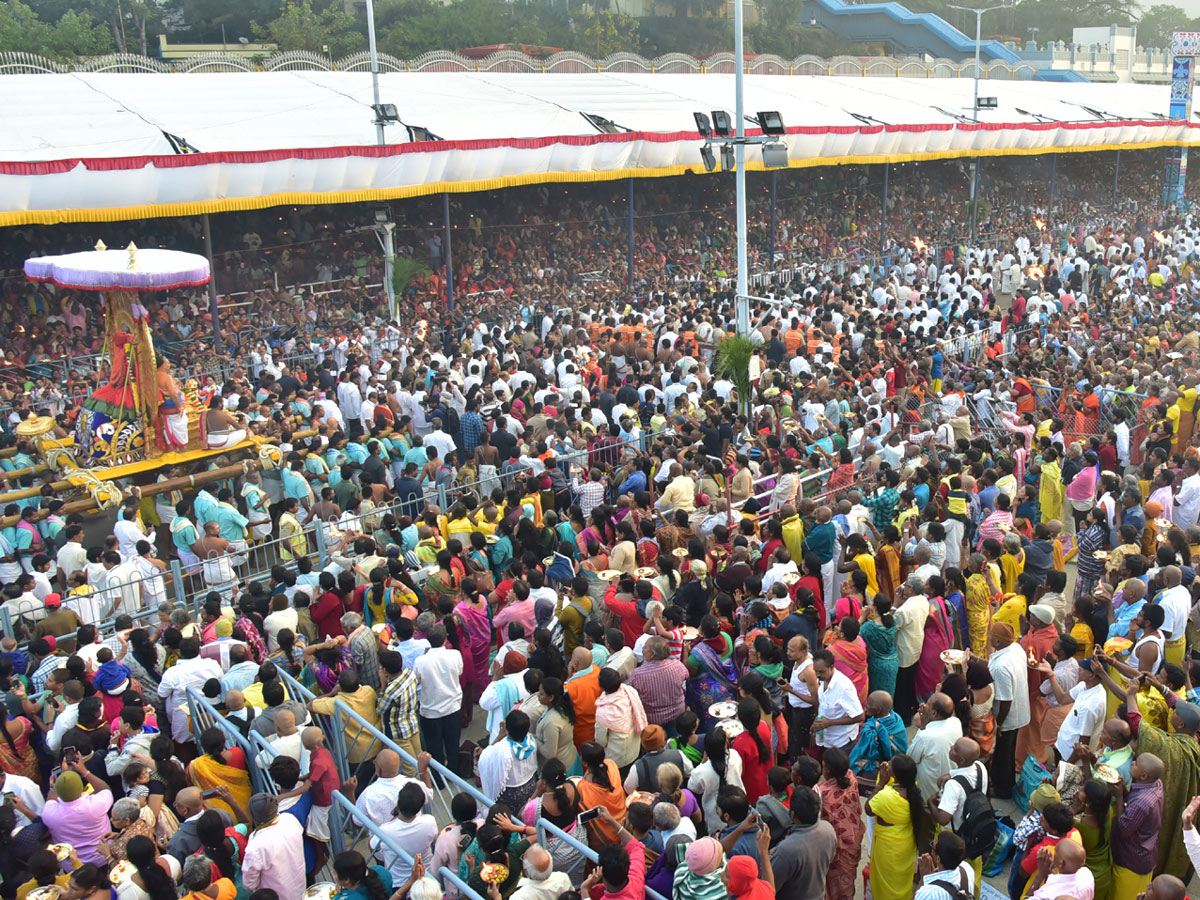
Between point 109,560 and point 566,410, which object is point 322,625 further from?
point 566,410

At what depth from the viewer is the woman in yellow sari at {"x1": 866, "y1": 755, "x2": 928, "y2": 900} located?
501 cm

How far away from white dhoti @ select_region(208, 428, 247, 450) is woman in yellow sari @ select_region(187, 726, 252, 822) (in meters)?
6.49

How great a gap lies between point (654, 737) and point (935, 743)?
1395 millimetres

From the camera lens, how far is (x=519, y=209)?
2369 cm

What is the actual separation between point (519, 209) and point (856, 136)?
7.61m

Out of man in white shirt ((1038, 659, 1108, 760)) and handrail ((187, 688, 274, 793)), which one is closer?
man in white shirt ((1038, 659, 1108, 760))

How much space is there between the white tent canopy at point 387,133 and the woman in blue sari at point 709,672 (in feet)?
40.2

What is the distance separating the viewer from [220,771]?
5641mm

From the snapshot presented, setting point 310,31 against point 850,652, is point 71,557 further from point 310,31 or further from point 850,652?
point 310,31

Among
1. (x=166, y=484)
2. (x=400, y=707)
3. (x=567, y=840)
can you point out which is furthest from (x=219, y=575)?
(x=567, y=840)

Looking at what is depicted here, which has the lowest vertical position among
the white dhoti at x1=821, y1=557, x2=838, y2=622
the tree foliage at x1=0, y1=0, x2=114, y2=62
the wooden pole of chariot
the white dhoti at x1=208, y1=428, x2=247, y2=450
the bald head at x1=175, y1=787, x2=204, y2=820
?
the white dhoti at x1=821, y1=557, x2=838, y2=622

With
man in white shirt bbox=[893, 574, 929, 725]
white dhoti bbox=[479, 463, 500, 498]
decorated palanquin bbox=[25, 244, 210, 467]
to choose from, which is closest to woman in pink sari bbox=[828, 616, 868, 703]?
man in white shirt bbox=[893, 574, 929, 725]

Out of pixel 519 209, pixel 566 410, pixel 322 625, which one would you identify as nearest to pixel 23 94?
pixel 519 209

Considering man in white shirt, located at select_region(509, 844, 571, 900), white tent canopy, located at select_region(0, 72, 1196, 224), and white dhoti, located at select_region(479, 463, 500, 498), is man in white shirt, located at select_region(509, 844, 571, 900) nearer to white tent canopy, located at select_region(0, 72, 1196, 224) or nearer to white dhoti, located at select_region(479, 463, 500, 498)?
white dhoti, located at select_region(479, 463, 500, 498)
